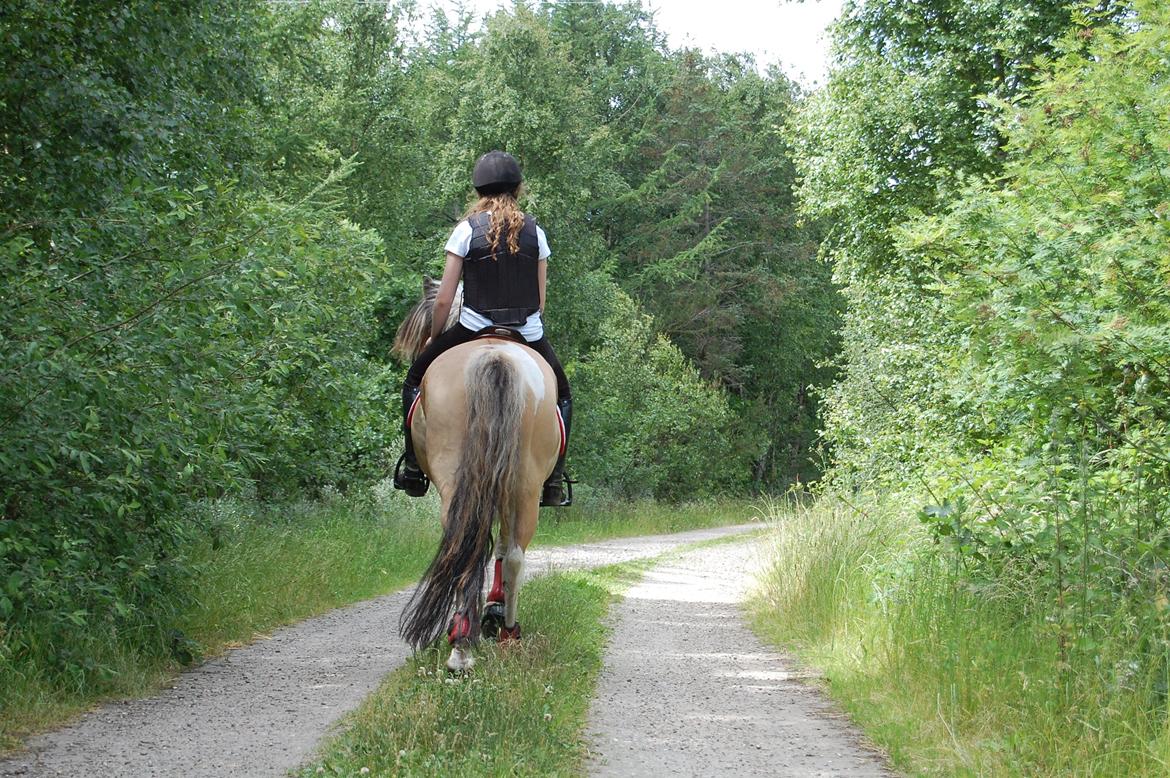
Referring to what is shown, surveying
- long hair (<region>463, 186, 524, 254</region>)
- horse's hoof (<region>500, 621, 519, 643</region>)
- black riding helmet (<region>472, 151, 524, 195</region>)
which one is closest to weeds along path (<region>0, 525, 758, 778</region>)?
horse's hoof (<region>500, 621, 519, 643</region>)

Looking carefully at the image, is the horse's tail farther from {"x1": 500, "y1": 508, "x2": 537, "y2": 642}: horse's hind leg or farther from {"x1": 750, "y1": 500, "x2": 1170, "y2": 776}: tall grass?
{"x1": 750, "y1": 500, "x2": 1170, "y2": 776}: tall grass

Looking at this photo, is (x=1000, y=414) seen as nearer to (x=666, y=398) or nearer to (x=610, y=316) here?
(x=610, y=316)

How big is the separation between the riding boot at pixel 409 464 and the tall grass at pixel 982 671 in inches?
112

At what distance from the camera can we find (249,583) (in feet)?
29.4

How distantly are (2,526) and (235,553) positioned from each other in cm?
429

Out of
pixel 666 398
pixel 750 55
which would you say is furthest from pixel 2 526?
pixel 750 55

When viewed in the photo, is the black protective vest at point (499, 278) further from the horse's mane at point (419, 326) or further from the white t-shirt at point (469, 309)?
the horse's mane at point (419, 326)

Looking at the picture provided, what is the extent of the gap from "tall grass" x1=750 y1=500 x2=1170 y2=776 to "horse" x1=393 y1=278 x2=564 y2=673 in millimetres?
2080

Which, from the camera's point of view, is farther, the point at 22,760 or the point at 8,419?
the point at 8,419

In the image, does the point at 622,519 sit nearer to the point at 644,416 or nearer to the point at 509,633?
the point at 644,416

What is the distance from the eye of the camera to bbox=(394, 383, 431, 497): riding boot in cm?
691

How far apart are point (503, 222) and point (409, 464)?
5.58 feet

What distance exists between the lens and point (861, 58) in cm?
1908

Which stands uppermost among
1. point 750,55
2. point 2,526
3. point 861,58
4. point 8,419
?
point 750,55
